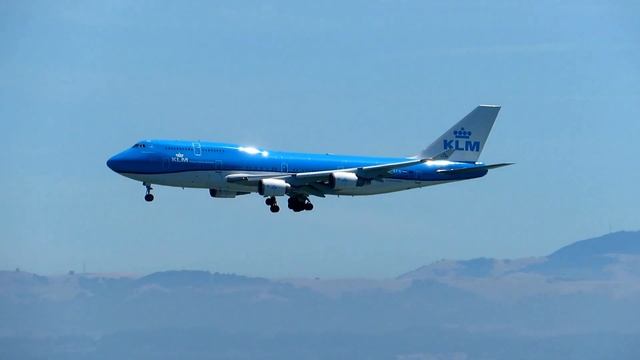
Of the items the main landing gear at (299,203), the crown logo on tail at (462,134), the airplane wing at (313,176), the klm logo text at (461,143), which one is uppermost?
the crown logo on tail at (462,134)

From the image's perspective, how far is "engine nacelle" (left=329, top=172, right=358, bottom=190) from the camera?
132m

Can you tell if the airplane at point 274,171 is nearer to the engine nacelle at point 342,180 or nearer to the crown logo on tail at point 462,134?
the engine nacelle at point 342,180

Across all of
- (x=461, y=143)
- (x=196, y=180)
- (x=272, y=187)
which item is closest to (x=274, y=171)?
(x=272, y=187)

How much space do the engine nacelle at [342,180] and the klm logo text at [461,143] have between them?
65.1 ft

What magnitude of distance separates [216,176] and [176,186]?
162 inches

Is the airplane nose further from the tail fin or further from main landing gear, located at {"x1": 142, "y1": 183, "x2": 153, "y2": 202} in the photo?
the tail fin

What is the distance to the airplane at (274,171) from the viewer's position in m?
130

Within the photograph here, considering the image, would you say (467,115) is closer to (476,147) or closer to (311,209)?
(476,147)

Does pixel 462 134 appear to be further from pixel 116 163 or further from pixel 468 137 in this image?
pixel 116 163

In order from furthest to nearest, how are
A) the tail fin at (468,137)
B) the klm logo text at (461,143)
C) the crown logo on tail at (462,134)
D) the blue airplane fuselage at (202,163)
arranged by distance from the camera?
the crown logo on tail at (462,134) < the klm logo text at (461,143) < the tail fin at (468,137) < the blue airplane fuselage at (202,163)

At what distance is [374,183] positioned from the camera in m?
138

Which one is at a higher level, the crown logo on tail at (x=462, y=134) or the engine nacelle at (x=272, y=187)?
the crown logo on tail at (x=462, y=134)

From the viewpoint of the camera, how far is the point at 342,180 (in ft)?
436

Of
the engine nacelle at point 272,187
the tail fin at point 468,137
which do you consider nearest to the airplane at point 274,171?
the engine nacelle at point 272,187
